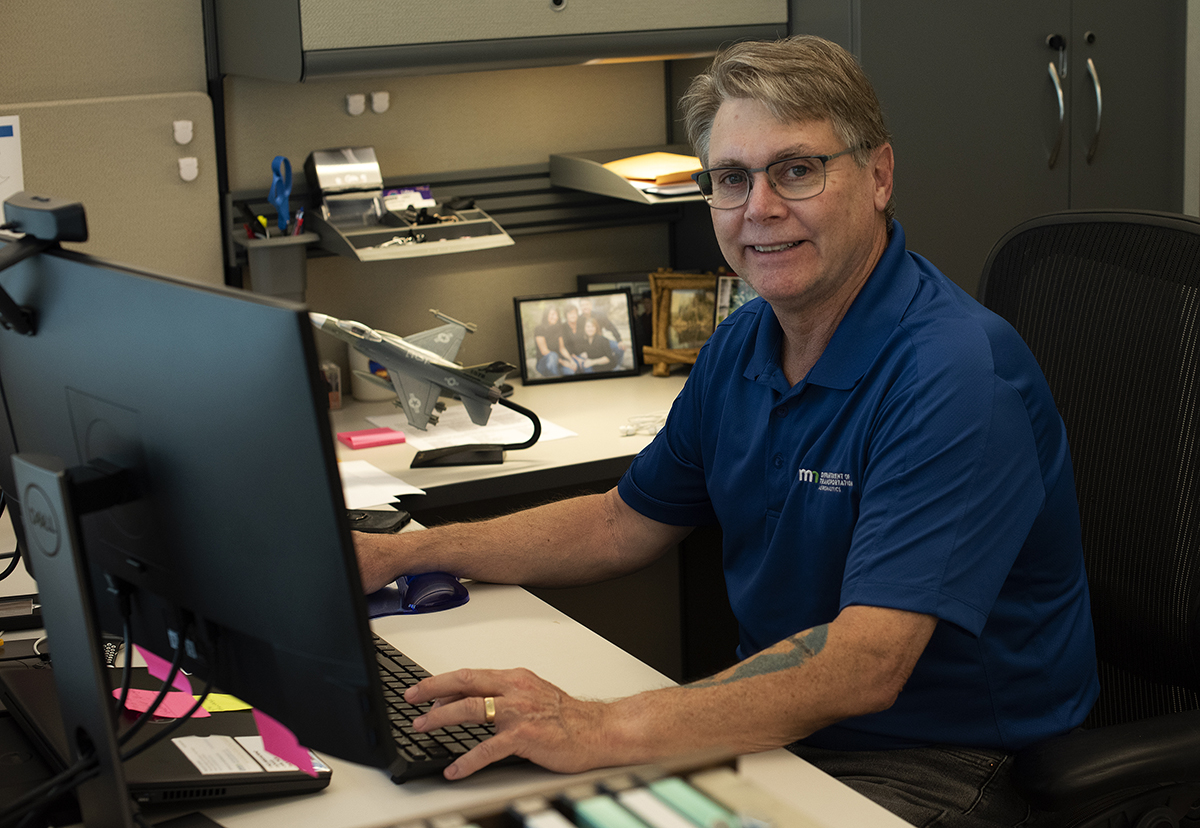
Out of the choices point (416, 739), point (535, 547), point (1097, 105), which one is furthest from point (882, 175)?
point (1097, 105)

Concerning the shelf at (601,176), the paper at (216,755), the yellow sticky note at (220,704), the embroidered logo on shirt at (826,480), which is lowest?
the yellow sticky note at (220,704)

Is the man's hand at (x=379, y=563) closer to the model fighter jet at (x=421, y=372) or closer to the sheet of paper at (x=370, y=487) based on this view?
the sheet of paper at (x=370, y=487)

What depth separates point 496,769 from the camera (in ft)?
3.39

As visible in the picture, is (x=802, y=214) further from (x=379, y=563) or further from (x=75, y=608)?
(x=75, y=608)

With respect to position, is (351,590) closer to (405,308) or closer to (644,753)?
(644,753)

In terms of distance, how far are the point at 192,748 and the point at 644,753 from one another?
38cm

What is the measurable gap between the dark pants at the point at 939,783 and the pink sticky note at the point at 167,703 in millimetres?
613

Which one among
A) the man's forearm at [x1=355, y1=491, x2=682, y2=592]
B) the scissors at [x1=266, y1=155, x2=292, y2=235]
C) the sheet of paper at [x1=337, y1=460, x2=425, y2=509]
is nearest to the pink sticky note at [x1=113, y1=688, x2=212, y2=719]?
the man's forearm at [x1=355, y1=491, x2=682, y2=592]

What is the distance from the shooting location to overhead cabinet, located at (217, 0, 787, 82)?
1938 millimetres

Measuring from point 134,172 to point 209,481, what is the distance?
5.05 feet

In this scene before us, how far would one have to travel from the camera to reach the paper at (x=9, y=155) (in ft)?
6.65

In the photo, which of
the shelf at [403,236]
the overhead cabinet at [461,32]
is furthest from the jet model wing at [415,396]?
the overhead cabinet at [461,32]

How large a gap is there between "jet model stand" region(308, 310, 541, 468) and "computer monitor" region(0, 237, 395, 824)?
999mm

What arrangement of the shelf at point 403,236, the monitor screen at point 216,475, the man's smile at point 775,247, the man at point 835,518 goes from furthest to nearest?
the shelf at point 403,236 < the man's smile at point 775,247 < the man at point 835,518 < the monitor screen at point 216,475
